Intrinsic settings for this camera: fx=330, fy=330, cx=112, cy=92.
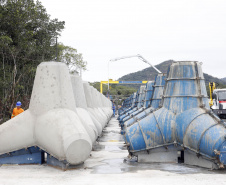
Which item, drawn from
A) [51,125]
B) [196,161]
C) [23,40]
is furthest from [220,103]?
[51,125]

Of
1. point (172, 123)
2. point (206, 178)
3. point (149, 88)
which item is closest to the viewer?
point (206, 178)

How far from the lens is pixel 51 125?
9078 millimetres

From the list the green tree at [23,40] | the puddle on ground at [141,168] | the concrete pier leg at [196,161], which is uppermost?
the green tree at [23,40]

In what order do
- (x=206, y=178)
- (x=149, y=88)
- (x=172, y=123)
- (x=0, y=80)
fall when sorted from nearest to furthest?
(x=206, y=178)
(x=172, y=123)
(x=149, y=88)
(x=0, y=80)

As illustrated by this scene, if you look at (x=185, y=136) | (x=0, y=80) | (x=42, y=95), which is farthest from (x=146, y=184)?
(x=0, y=80)

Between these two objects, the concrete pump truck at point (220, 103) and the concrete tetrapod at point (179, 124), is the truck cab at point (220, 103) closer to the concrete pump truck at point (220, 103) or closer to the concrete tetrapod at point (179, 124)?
the concrete pump truck at point (220, 103)

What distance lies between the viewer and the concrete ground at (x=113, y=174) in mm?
7430

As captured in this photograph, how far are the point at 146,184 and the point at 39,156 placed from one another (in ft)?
12.4

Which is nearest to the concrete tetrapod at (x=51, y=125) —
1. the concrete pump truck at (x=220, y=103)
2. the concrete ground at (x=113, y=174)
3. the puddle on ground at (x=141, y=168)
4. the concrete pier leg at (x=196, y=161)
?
the concrete ground at (x=113, y=174)

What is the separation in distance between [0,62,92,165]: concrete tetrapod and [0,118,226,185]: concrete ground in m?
0.53

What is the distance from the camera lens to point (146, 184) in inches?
281

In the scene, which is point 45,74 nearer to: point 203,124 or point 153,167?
point 153,167

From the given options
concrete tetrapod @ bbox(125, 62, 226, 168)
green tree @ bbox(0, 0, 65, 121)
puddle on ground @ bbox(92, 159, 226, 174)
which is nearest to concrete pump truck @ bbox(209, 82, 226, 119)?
green tree @ bbox(0, 0, 65, 121)

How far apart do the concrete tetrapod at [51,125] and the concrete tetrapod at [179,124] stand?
1941 mm
